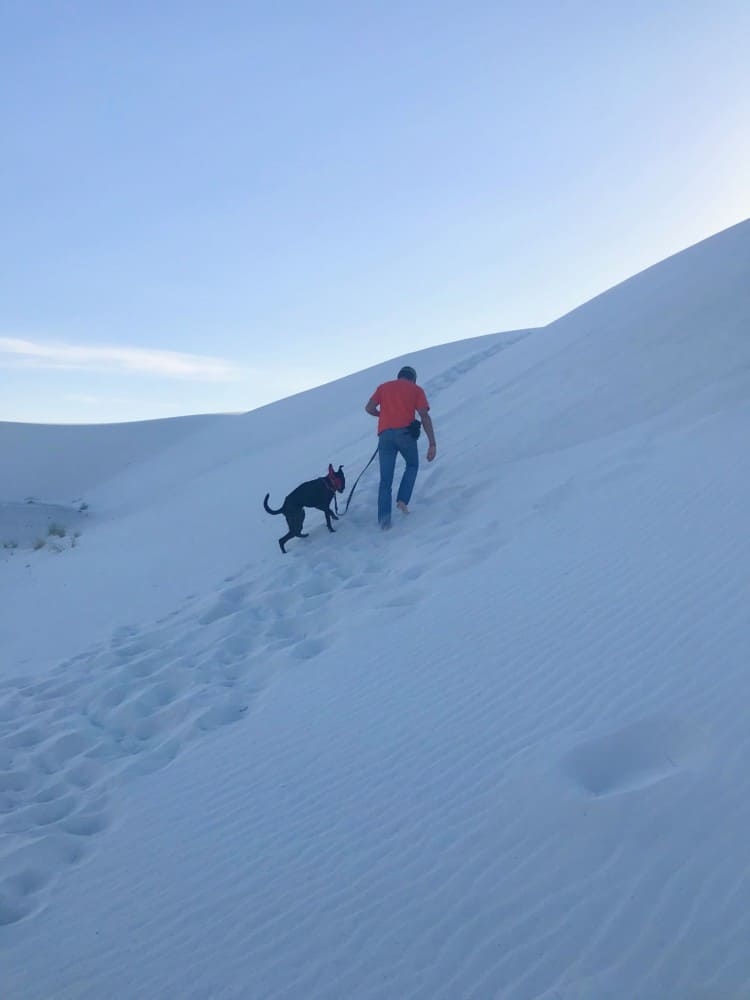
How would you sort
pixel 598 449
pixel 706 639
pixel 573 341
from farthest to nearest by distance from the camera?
pixel 573 341
pixel 598 449
pixel 706 639

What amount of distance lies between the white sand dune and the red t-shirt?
3.22ft

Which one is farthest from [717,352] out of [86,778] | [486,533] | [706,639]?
[86,778]

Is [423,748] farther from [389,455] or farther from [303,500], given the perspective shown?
[389,455]

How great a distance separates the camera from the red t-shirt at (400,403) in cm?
829

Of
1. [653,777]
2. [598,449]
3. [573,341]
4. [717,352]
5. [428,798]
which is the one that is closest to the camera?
[653,777]

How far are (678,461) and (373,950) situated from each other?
5.22 m

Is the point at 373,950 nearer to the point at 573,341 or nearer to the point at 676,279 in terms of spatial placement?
the point at 573,341

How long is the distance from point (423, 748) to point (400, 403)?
4845 millimetres

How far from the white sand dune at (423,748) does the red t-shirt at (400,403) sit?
98 centimetres

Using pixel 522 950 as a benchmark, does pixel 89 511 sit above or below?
above

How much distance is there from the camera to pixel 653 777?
10.6ft

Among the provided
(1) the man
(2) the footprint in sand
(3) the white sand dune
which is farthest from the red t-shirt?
(2) the footprint in sand

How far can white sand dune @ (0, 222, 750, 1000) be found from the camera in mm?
2738

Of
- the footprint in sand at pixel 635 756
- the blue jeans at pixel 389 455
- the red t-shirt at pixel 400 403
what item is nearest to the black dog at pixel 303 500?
the blue jeans at pixel 389 455
